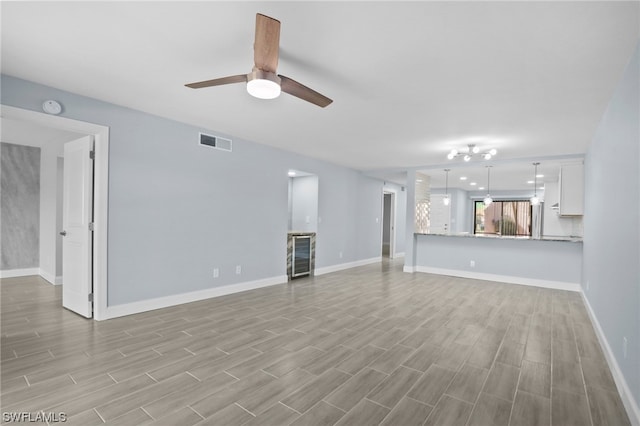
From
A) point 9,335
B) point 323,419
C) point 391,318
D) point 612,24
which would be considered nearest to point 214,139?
point 9,335

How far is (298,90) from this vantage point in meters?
2.26

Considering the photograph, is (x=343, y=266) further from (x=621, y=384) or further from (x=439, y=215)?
(x=439, y=215)

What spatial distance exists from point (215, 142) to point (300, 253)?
110 inches

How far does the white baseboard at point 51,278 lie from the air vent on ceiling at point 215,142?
3.72 meters

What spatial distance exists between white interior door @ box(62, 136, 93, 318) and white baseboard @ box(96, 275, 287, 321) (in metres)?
0.29

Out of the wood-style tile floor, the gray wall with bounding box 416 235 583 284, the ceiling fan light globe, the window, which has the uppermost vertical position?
the ceiling fan light globe

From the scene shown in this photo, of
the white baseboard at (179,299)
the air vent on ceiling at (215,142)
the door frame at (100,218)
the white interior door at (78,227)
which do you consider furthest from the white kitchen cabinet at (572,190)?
the white interior door at (78,227)

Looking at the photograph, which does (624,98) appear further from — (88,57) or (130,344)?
(130,344)

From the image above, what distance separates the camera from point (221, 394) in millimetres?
2180

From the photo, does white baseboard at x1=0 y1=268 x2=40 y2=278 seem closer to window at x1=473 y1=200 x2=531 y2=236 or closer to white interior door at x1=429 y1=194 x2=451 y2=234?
white interior door at x1=429 y1=194 x2=451 y2=234

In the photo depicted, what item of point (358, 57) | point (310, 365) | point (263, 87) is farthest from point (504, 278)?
point (263, 87)

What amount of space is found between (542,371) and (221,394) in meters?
2.59

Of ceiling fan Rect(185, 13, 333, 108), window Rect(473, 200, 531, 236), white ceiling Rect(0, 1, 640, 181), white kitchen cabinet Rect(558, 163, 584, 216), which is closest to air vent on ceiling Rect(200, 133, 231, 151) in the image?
white ceiling Rect(0, 1, 640, 181)

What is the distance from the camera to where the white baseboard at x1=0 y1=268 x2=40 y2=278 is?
594 cm
